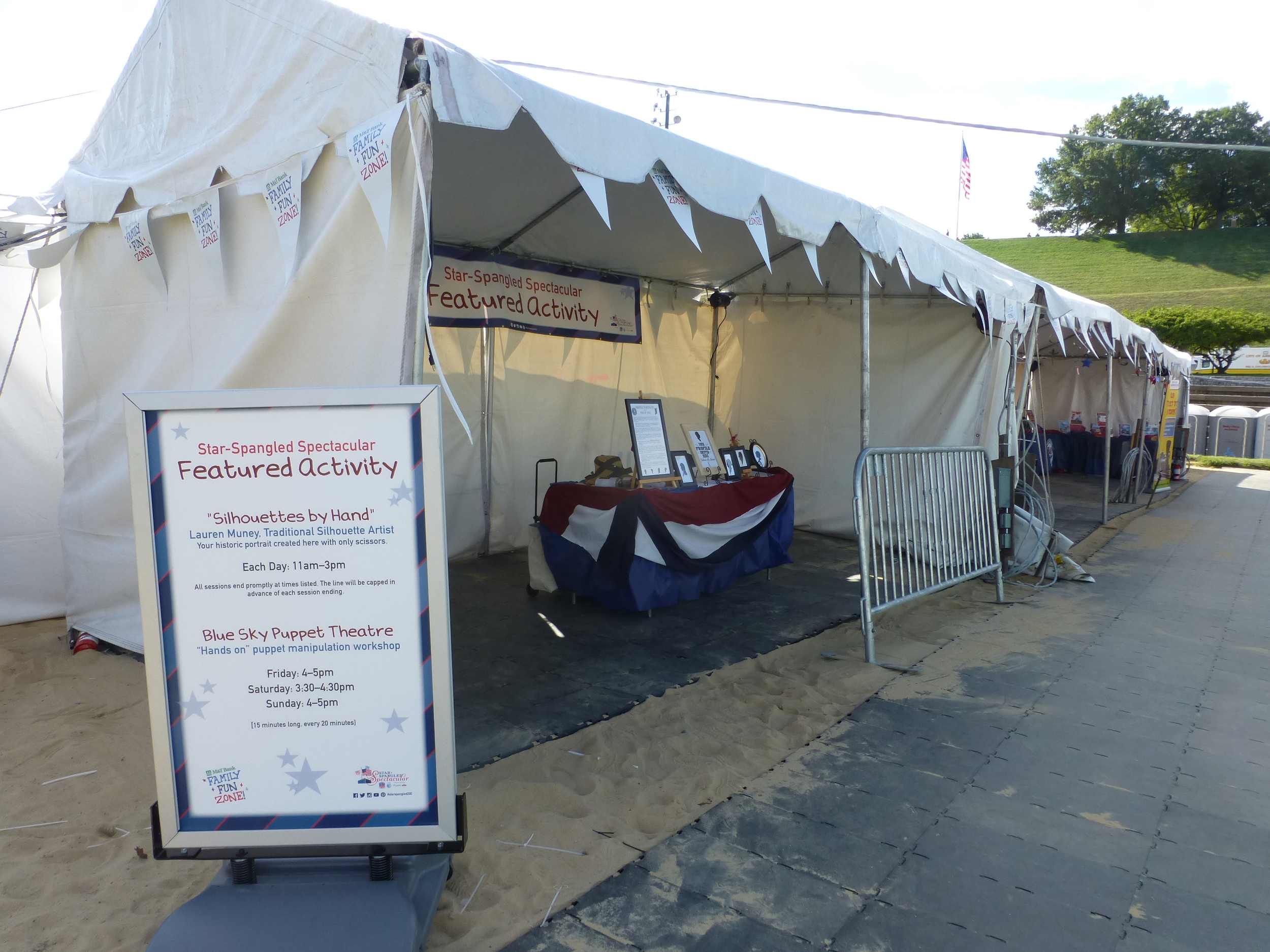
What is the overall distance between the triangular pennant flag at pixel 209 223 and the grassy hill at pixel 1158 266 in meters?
43.9

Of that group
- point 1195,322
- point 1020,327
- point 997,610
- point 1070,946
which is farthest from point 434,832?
point 1195,322

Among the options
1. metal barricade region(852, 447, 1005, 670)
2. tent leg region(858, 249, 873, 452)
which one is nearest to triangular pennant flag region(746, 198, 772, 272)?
tent leg region(858, 249, 873, 452)

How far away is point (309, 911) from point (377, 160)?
7.30 feet

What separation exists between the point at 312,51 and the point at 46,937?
120 inches

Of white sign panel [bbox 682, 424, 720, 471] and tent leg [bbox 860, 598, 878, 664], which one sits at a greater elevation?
white sign panel [bbox 682, 424, 720, 471]

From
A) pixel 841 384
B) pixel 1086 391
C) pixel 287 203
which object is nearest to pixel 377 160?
pixel 287 203

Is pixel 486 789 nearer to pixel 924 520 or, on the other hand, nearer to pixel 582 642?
pixel 582 642

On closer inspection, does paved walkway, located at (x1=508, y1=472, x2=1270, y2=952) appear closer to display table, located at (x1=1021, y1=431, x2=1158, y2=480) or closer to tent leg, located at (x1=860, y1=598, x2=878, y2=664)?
tent leg, located at (x1=860, y1=598, x2=878, y2=664)

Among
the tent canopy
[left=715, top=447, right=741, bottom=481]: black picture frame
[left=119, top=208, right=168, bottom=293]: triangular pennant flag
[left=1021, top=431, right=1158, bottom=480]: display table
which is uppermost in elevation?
the tent canopy

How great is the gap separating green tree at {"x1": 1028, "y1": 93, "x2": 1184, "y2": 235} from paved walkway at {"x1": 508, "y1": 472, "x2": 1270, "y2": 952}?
61.7 m

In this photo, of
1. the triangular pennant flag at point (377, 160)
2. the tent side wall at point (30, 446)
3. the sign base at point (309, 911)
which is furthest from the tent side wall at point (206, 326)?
the sign base at point (309, 911)

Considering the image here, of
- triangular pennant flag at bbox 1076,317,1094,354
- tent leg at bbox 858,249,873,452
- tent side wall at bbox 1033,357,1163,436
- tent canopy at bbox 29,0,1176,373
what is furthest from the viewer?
tent side wall at bbox 1033,357,1163,436

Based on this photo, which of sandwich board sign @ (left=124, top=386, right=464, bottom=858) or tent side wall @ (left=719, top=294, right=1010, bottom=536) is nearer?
sandwich board sign @ (left=124, top=386, right=464, bottom=858)

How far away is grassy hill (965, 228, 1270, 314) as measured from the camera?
39281 mm
